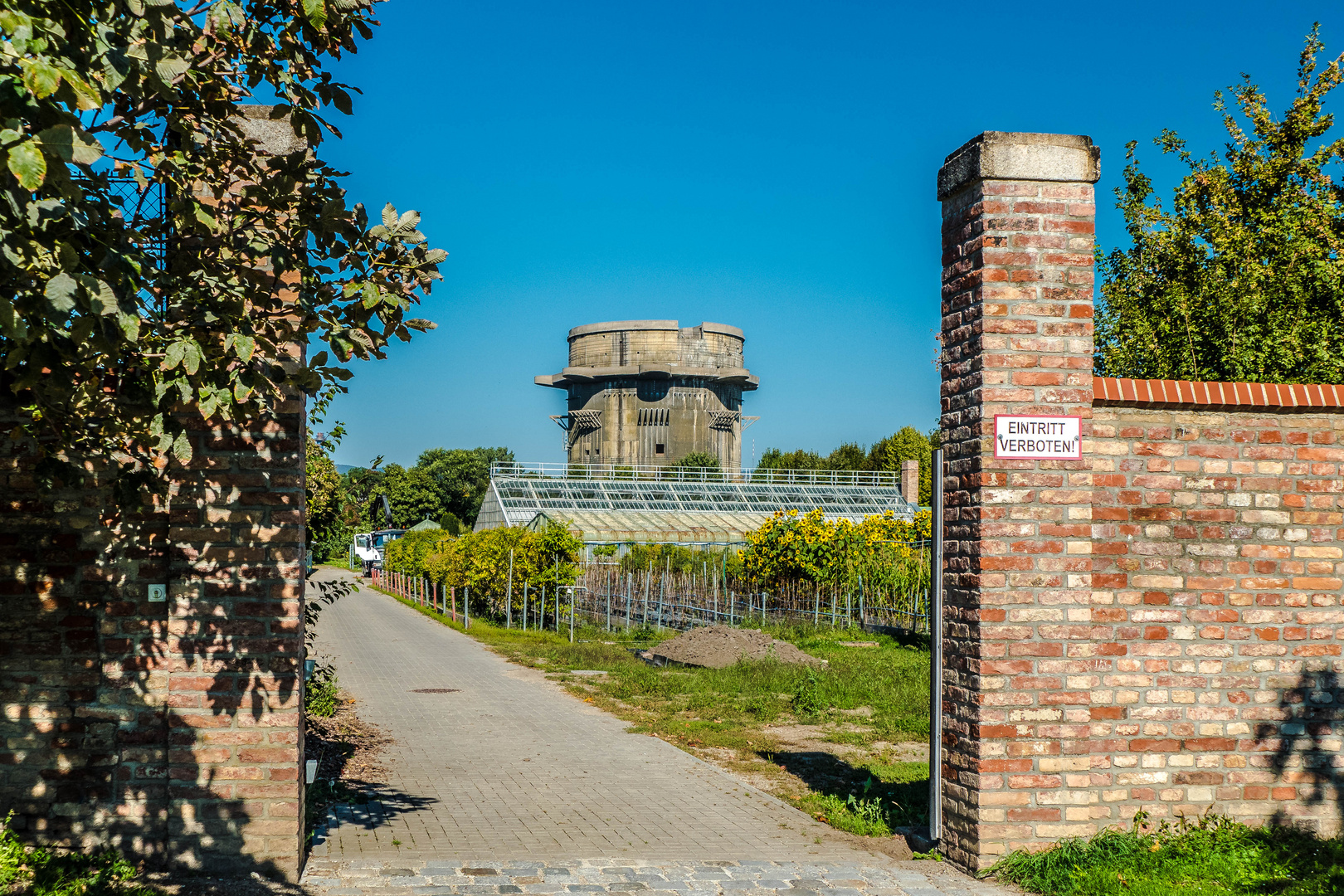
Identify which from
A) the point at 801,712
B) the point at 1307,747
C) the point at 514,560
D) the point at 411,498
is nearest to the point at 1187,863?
the point at 1307,747

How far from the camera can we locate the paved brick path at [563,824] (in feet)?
19.5

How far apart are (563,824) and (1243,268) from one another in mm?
11567

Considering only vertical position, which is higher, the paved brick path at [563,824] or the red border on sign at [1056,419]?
the red border on sign at [1056,419]

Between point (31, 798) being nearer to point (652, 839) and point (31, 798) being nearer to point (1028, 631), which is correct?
point (652, 839)

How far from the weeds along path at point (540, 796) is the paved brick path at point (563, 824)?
19mm

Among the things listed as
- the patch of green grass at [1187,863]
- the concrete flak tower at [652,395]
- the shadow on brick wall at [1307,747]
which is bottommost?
the patch of green grass at [1187,863]

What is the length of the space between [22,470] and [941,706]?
5.57m

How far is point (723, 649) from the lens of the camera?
17.8m

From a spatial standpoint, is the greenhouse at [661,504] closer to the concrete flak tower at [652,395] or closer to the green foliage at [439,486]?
the concrete flak tower at [652,395]

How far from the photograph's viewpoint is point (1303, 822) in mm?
6312

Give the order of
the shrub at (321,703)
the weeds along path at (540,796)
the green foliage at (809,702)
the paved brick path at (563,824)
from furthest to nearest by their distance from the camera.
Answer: the green foliage at (809,702) < the shrub at (321,703) < the weeds along path at (540,796) < the paved brick path at (563,824)

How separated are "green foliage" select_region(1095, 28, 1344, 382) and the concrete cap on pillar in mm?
8302

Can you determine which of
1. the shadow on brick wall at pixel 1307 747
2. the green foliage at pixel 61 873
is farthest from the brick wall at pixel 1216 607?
the green foliage at pixel 61 873

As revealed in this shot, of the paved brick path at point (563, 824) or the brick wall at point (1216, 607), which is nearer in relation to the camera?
the paved brick path at point (563, 824)
